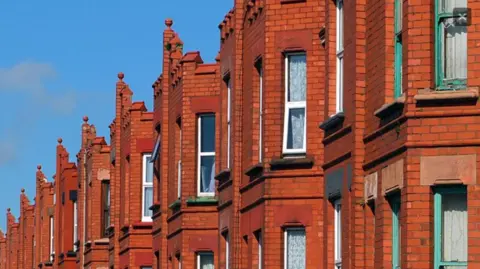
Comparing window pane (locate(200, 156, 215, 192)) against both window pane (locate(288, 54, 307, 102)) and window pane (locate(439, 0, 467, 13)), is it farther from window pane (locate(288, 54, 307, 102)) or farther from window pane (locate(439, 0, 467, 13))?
window pane (locate(439, 0, 467, 13))

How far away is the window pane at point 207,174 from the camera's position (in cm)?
4228

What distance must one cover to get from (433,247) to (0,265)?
87454 millimetres

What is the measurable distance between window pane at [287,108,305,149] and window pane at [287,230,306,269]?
70.6 inches

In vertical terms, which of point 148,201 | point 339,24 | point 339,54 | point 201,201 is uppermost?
point 339,24

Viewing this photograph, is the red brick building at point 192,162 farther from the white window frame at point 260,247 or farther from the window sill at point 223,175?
the white window frame at point 260,247

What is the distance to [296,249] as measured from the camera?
32344 mm

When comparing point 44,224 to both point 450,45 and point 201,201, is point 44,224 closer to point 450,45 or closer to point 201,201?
point 201,201

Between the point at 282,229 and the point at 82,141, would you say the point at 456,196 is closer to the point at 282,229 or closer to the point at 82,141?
the point at 282,229

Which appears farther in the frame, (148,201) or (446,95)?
(148,201)

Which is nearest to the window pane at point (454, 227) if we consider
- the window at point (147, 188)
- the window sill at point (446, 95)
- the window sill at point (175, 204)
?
the window sill at point (446, 95)

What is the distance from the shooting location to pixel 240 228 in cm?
3581

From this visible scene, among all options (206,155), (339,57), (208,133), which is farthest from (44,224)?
(339,57)

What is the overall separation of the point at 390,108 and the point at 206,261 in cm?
1863

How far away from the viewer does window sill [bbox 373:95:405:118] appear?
23656 millimetres
